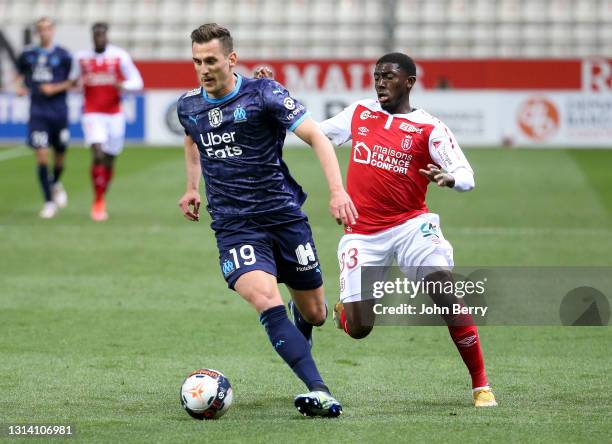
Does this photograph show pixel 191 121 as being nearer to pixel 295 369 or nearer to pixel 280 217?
pixel 280 217

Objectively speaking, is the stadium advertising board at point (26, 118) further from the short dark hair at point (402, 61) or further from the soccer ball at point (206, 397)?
the soccer ball at point (206, 397)

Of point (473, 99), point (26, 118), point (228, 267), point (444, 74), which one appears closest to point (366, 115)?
point (228, 267)

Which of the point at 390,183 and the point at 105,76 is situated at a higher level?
the point at 390,183

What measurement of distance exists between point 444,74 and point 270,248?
72.4 feet

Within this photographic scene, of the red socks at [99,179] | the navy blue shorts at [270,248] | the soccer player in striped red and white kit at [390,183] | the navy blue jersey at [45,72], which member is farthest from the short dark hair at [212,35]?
the navy blue jersey at [45,72]

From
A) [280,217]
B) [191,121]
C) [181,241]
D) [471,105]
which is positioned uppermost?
[191,121]

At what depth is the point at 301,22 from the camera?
103ft

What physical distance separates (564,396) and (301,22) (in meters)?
25.7

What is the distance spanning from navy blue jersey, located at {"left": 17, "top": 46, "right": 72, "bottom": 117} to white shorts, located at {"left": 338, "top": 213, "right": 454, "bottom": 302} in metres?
9.41

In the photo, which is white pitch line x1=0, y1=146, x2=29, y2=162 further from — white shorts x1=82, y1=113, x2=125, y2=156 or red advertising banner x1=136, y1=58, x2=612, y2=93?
white shorts x1=82, y1=113, x2=125, y2=156

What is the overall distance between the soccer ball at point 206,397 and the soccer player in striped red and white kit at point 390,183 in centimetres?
132

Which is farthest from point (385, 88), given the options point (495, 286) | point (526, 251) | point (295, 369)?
point (526, 251)

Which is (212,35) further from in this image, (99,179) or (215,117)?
(99,179)

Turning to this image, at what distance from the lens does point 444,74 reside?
27.8 m
